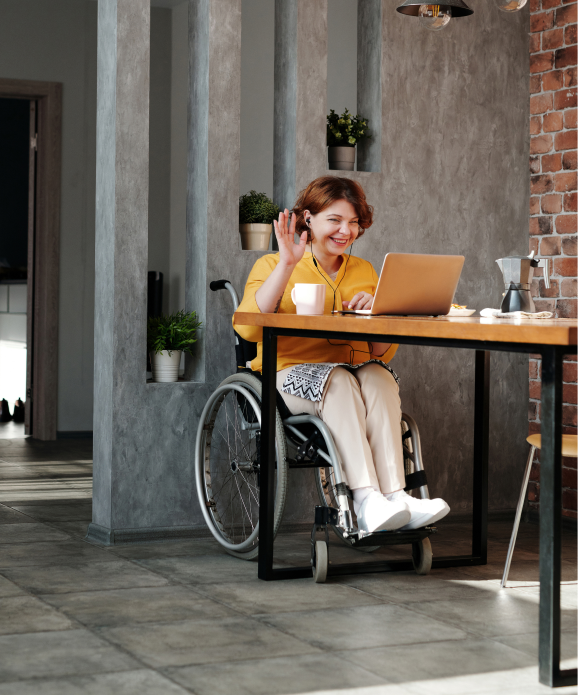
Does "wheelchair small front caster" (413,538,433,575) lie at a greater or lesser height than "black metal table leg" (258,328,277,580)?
lesser

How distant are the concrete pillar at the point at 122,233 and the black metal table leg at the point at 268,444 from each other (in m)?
0.71

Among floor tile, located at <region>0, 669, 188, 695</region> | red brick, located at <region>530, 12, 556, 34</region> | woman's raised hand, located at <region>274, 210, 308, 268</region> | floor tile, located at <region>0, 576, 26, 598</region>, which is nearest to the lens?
floor tile, located at <region>0, 669, 188, 695</region>

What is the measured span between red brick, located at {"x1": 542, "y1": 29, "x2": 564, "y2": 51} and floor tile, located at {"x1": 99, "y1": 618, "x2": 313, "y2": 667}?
2762 millimetres

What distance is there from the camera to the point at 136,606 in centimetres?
281

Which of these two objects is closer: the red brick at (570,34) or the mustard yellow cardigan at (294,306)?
the mustard yellow cardigan at (294,306)

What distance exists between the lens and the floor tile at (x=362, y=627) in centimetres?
254

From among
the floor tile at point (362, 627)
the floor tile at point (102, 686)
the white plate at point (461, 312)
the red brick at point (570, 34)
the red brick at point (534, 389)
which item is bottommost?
the floor tile at point (362, 627)

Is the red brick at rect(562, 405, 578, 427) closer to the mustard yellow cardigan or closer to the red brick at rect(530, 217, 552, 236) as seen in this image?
the red brick at rect(530, 217, 552, 236)

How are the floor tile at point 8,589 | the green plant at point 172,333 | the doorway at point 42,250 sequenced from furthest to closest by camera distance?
the doorway at point 42,250
the green plant at point 172,333
the floor tile at point 8,589

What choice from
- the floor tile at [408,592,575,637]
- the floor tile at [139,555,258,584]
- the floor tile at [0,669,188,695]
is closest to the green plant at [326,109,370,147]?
the floor tile at [139,555,258,584]

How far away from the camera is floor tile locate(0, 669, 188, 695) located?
→ 2135 mm

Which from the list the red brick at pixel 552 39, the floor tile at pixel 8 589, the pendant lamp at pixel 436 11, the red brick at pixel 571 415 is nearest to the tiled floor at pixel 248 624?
the floor tile at pixel 8 589

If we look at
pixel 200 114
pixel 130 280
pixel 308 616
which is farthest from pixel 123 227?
pixel 308 616

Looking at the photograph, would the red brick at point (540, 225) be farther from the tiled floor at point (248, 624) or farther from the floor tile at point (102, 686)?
the floor tile at point (102, 686)
